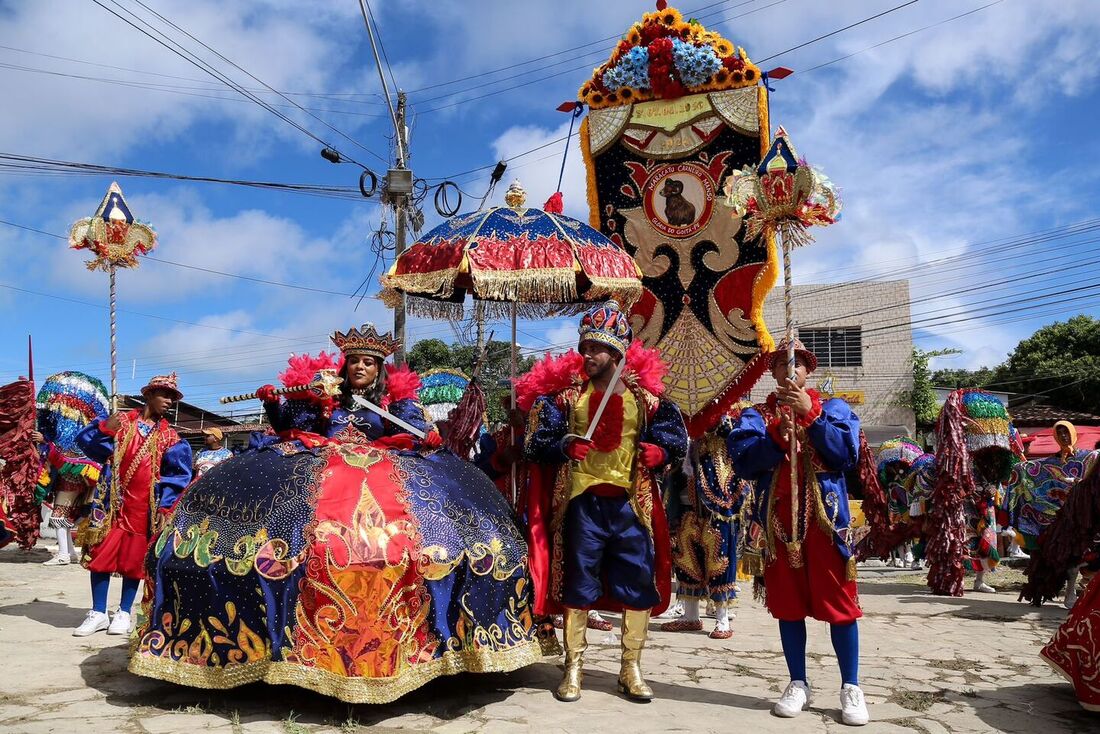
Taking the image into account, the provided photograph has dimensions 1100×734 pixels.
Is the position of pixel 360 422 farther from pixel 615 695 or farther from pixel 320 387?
pixel 615 695

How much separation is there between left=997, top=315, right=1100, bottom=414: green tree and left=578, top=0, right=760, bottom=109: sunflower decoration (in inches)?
1002

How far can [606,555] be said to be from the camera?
4453 mm

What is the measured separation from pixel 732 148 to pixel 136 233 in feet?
15.8

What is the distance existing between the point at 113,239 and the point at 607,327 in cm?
396

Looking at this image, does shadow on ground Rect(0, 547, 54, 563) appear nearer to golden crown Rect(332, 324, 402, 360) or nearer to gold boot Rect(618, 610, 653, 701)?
golden crown Rect(332, 324, 402, 360)

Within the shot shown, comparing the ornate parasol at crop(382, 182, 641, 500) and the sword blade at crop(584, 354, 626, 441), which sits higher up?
the ornate parasol at crop(382, 182, 641, 500)

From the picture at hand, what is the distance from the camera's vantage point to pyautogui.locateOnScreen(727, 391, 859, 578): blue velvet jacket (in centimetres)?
409

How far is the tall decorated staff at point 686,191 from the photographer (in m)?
7.03

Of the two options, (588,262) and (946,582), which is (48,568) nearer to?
(588,262)

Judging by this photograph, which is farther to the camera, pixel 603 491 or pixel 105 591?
pixel 105 591

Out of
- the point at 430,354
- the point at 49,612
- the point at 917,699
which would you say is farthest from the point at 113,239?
the point at 430,354

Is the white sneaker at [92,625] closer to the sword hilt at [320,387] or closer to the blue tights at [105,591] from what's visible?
the blue tights at [105,591]

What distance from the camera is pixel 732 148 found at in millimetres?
7102

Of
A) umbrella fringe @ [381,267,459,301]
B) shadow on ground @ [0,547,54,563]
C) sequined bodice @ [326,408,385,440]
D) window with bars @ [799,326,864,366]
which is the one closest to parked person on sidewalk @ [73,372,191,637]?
sequined bodice @ [326,408,385,440]
